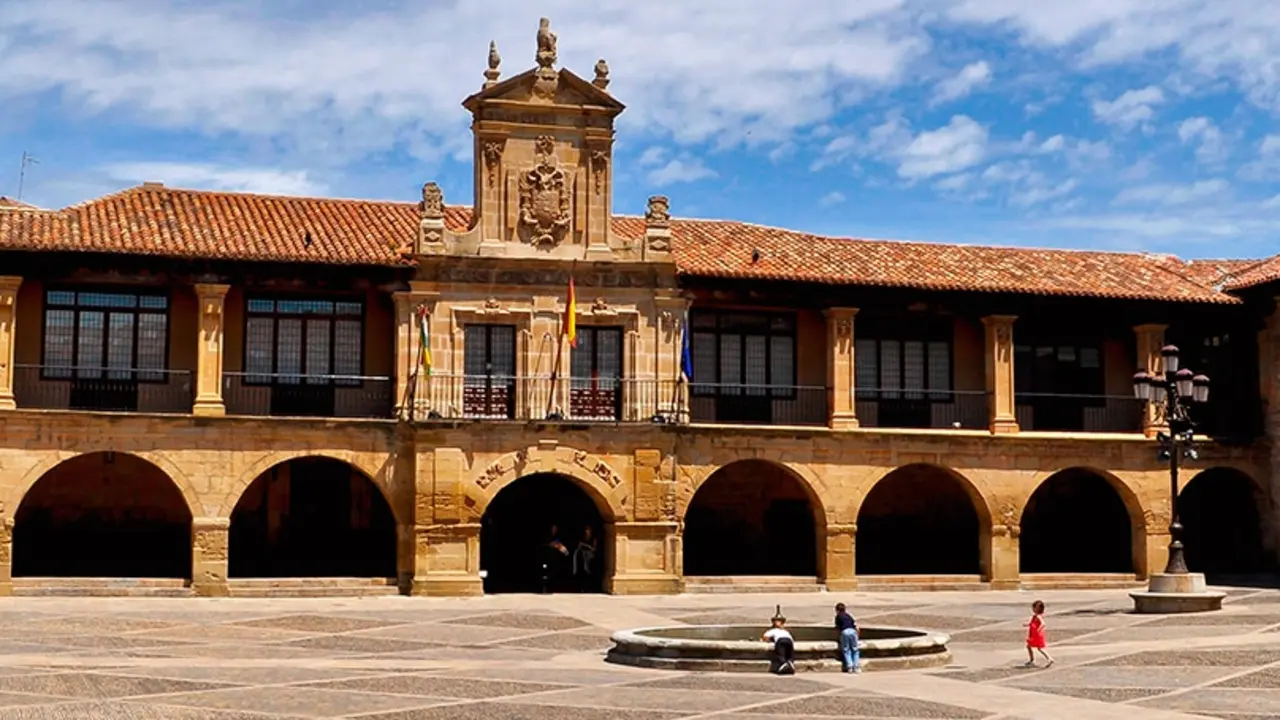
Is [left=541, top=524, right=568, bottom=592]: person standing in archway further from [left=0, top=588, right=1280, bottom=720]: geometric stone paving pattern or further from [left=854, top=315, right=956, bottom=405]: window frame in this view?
[left=854, top=315, right=956, bottom=405]: window frame

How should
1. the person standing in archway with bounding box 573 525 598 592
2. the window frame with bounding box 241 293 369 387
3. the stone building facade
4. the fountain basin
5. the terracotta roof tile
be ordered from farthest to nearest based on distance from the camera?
the terracotta roof tile
the person standing in archway with bounding box 573 525 598 592
the window frame with bounding box 241 293 369 387
the stone building facade
the fountain basin

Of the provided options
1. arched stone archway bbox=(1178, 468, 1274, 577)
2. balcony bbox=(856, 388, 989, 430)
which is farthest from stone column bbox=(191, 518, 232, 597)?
arched stone archway bbox=(1178, 468, 1274, 577)

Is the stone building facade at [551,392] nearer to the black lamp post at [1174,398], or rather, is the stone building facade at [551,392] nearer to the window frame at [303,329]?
the window frame at [303,329]

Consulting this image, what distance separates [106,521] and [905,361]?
1790cm

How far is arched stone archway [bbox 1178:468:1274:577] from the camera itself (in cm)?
4097

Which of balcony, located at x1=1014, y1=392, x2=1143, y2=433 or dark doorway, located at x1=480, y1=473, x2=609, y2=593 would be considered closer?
dark doorway, located at x1=480, y1=473, x2=609, y2=593

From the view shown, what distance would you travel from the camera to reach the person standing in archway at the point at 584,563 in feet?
121

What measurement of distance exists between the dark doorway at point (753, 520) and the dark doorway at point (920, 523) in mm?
1548

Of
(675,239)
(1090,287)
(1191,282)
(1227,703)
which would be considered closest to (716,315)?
(675,239)

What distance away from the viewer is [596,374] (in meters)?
37.0

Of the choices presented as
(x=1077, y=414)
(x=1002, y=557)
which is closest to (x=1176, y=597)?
(x=1002, y=557)

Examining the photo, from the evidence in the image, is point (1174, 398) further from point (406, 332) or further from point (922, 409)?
point (406, 332)

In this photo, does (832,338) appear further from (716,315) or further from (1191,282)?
(1191,282)

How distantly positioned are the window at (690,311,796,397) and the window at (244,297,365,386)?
740cm
